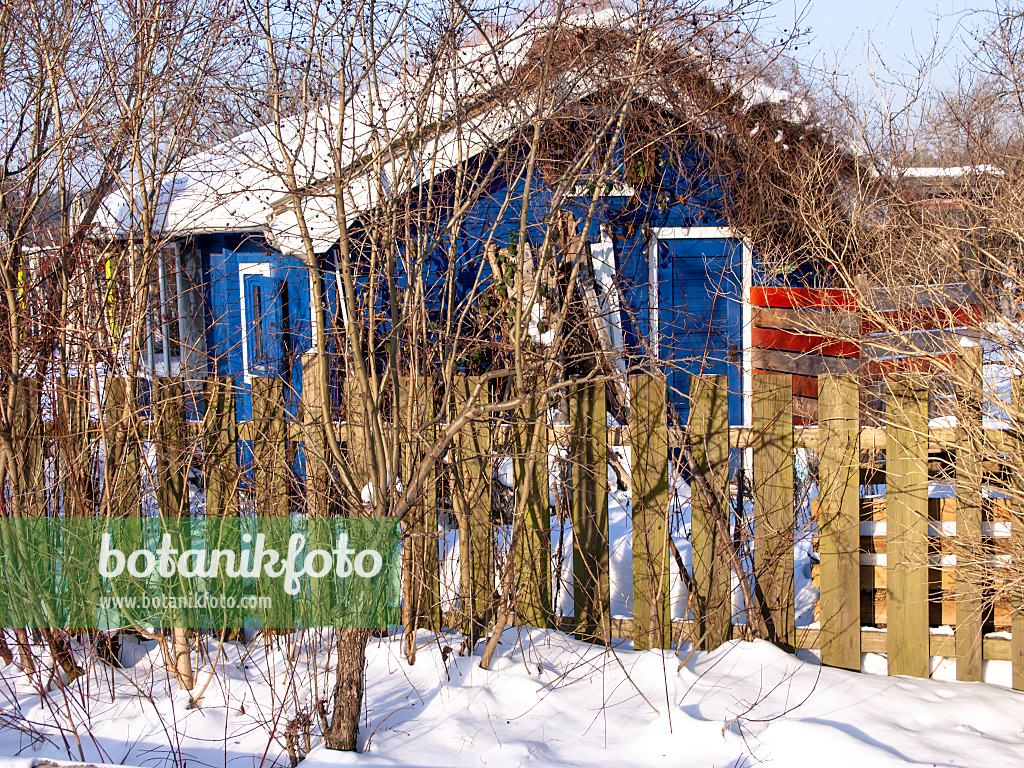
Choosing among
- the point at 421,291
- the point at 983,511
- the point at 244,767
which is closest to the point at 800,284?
the point at 983,511

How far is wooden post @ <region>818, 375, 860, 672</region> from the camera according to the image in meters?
3.42

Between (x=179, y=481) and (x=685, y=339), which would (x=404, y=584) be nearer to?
(x=179, y=481)

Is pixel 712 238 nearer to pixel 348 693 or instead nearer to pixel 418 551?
pixel 418 551

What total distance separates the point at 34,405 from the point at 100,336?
468 mm

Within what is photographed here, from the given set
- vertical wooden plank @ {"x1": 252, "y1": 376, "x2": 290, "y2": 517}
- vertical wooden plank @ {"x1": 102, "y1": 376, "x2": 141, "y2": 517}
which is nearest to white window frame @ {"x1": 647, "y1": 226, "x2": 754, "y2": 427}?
vertical wooden plank @ {"x1": 252, "y1": 376, "x2": 290, "y2": 517}

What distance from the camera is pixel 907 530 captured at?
3.40 m

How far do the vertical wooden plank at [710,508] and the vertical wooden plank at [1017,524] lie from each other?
1148mm

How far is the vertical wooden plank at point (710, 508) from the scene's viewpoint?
11.4 ft

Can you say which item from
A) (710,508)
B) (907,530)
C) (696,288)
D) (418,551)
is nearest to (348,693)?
(418,551)

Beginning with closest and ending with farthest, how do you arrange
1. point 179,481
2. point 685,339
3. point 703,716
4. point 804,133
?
1. point 703,716
2. point 179,481
3. point 685,339
4. point 804,133

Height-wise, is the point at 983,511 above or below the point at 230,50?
below

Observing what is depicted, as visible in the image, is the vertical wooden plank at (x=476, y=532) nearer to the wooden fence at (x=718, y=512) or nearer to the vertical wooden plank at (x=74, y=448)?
the wooden fence at (x=718, y=512)

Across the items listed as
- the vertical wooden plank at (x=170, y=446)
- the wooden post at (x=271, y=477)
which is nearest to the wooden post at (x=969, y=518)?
the wooden post at (x=271, y=477)

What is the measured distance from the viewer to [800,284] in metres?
8.19
